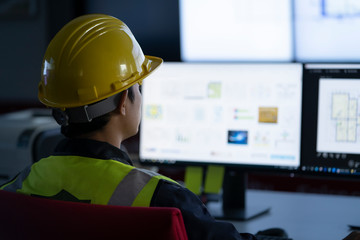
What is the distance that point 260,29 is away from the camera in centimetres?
343

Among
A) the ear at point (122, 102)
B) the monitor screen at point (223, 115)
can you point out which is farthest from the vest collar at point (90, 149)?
the monitor screen at point (223, 115)

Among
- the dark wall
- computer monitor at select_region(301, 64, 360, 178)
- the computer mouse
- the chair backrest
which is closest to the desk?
the computer mouse

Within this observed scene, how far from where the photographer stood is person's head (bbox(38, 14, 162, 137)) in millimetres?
1288

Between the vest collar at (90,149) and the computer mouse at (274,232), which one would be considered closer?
the vest collar at (90,149)

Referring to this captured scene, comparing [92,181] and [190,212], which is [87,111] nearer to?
[92,181]

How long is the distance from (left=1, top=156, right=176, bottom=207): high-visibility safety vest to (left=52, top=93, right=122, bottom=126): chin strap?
0.37 ft

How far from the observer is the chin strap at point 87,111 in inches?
51.6

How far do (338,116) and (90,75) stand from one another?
0.88m

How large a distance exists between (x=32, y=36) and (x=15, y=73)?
0.31 meters

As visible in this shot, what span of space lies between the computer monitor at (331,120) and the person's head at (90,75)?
2.24ft

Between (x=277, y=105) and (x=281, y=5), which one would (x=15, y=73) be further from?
(x=277, y=105)

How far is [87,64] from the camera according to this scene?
1.28 meters

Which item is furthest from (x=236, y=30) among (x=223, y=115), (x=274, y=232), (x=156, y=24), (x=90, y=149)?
(x=90, y=149)

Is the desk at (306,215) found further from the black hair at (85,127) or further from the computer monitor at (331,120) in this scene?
the black hair at (85,127)
